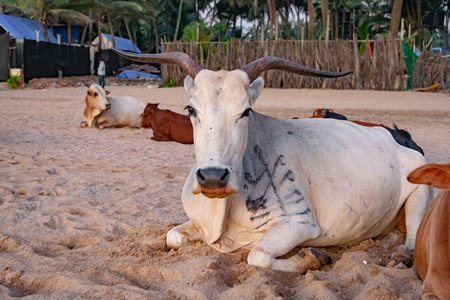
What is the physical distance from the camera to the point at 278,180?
4398 millimetres

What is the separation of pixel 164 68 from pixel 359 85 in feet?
29.4

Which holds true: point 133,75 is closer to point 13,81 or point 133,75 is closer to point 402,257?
point 13,81

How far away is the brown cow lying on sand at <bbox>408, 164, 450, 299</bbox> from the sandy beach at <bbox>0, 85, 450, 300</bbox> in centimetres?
29

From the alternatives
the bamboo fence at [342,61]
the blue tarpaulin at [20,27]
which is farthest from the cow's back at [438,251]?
the blue tarpaulin at [20,27]

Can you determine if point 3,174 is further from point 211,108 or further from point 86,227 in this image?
point 211,108

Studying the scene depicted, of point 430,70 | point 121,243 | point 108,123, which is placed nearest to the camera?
point 121,243

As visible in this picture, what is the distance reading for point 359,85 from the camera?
79.5 ft

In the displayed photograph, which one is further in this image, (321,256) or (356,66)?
(356,66)

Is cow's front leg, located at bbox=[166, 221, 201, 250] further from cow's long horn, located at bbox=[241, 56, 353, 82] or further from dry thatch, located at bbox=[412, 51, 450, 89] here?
dry thatch, located at bbox=[412, 51, 450, 89]

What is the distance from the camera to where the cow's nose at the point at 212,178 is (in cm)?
367

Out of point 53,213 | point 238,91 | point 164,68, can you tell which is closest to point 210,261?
point 238,91

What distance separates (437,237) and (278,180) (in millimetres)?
1369

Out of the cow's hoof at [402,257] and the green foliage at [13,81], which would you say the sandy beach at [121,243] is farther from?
the green foliage at [13,81]

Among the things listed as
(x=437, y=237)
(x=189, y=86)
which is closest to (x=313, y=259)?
(x=437, y=237)
